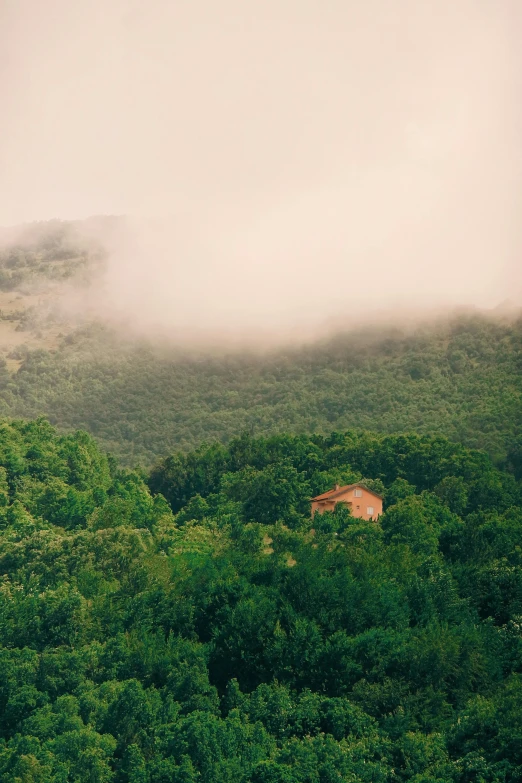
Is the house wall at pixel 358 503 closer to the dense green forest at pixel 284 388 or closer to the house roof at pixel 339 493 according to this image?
the house roof at pixel 339 493

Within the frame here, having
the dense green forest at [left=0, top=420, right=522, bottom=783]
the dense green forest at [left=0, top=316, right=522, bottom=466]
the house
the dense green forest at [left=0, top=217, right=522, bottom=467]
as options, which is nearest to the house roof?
the house

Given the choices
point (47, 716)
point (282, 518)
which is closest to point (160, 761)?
point (47, 716)

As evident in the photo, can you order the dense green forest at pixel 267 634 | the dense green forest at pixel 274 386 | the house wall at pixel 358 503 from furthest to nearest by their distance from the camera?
1. the dense green forest at pixel 274 386
2. the house wall at pixel 358 503
3. the dense green forest at pixel 267 634

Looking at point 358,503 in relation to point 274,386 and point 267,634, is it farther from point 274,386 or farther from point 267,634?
point 274,386

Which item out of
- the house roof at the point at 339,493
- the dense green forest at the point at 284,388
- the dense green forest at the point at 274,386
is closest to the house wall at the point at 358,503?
the house roof at the point at 339,493

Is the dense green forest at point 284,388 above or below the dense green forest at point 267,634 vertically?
below

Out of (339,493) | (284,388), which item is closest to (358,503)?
(339,493)

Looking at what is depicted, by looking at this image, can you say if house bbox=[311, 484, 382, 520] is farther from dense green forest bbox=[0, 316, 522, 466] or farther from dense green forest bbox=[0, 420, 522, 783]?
dense green forest bbox=[0, 316, 522, 466]
